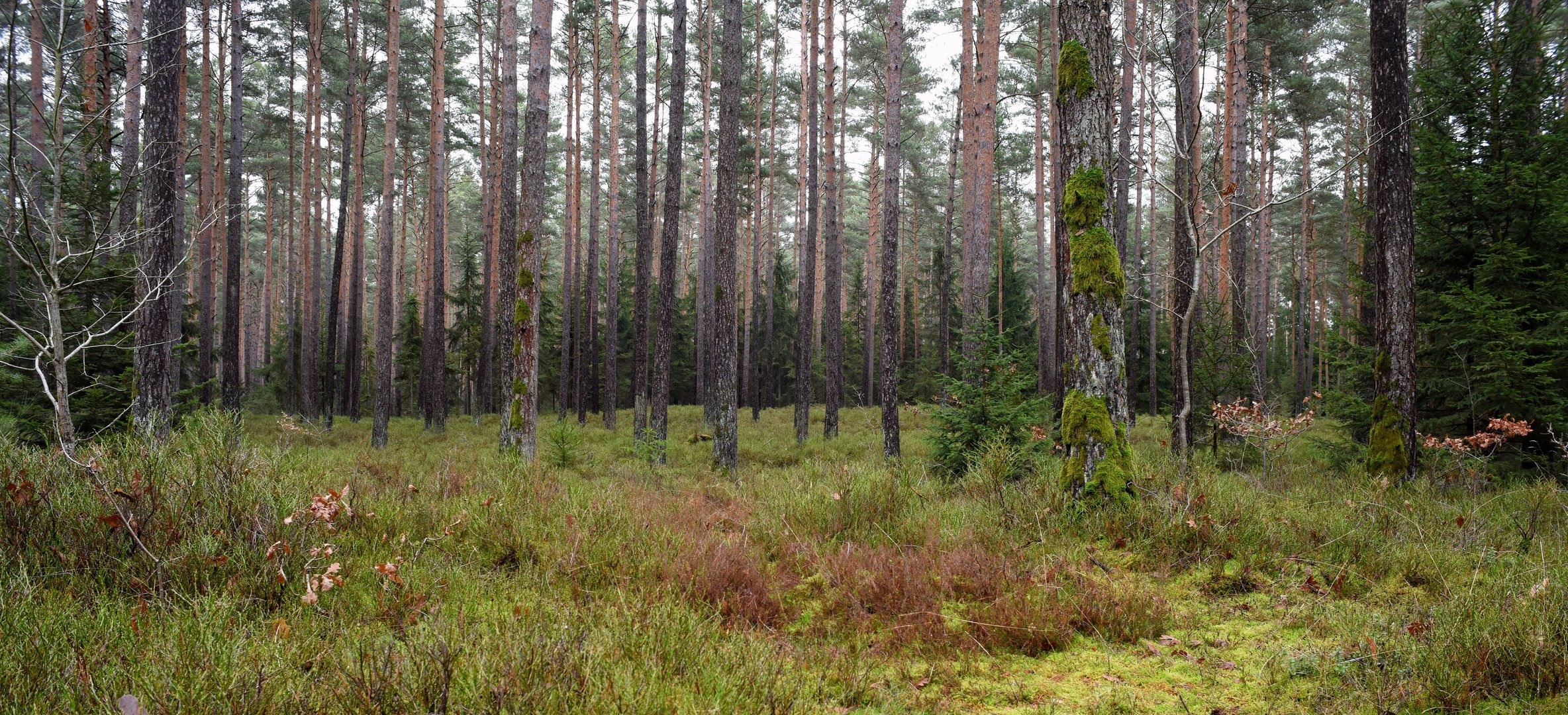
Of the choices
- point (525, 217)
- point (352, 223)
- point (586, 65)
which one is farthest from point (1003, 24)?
point (352, 223)

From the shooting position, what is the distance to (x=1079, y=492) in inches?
205

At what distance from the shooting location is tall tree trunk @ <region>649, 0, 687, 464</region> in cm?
1288

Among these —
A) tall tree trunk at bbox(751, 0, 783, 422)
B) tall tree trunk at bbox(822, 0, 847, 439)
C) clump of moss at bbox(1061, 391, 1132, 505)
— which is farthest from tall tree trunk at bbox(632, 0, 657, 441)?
clump of moss at bbox(1061, 391, 1132, 505)

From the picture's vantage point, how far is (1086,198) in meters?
5.40

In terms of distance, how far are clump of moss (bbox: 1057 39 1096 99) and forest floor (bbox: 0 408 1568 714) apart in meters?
3.23

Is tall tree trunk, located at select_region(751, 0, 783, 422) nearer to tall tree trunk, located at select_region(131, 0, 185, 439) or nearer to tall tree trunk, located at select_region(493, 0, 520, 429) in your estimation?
tall tree trunk, located at select_region(493, 0, 520, 429)

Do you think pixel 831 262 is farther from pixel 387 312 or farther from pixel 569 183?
pixel 569 183

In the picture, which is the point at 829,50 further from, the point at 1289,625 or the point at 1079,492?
the point at 1289,625

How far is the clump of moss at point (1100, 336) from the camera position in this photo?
17.3 feet

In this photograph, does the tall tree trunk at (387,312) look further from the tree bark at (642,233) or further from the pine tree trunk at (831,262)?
the pine tree trunk at (831,262)

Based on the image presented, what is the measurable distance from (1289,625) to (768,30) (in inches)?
1107

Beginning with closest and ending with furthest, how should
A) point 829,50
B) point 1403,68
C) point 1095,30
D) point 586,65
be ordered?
1. point 1095,30
2. point 1403,68
3. point 829,50
4. point 586,65

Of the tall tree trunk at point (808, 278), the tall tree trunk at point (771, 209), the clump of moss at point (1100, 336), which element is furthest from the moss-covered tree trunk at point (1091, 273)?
Result: the tall tree trunk at point (771, 209)

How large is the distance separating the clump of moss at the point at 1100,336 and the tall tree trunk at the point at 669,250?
8.09 m
